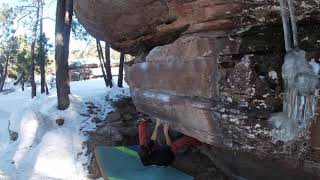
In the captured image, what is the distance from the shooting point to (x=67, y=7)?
11.8 meters

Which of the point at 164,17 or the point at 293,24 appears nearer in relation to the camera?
the point at 293,24

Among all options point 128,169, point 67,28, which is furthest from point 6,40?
point 128,169

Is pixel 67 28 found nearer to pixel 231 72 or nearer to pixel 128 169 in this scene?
pixel 128 169

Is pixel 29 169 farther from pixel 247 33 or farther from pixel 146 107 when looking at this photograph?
pixel 247 33

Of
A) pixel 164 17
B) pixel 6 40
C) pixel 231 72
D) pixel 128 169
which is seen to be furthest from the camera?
pixel 6 40

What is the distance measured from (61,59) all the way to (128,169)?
5.07 m

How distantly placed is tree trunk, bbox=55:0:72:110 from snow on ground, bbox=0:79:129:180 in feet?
0.99

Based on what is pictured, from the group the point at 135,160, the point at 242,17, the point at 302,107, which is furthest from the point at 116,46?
the point at 302,107

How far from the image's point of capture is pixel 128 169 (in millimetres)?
6992

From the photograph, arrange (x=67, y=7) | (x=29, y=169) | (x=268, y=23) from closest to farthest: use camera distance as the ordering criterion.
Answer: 1. (x=268, y=23)
2. (x=29, y=169)
3. (x=67, y=7)

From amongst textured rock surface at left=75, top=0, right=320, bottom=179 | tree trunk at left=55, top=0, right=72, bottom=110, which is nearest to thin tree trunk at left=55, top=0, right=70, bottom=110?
tree trunk at left=55, top=0, right=72, bottom=110

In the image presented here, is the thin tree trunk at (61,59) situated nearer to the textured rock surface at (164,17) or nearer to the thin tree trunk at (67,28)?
the thin tree trunk at (67,28)

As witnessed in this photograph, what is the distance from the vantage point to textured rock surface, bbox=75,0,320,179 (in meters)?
3.73

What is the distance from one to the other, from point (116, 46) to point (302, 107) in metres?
5.09
